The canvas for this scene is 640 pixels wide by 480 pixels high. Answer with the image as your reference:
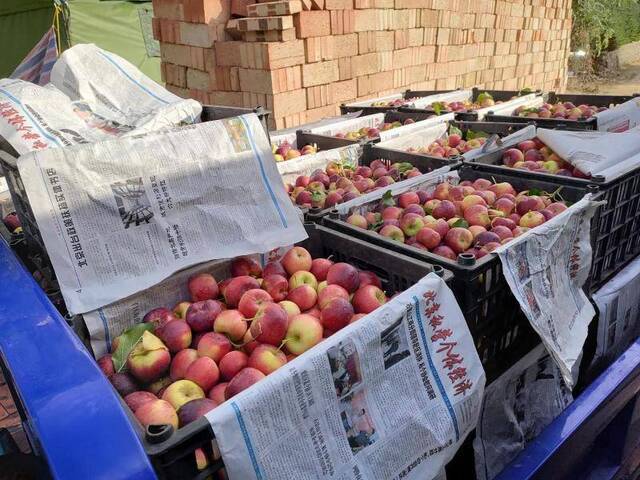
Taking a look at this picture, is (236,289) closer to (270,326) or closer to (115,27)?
(270,326)

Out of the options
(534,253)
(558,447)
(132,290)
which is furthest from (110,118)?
(558,447)

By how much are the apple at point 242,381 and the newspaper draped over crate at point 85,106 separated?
2.68 feet

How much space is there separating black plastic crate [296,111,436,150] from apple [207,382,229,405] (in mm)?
1980

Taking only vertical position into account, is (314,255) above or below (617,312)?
above

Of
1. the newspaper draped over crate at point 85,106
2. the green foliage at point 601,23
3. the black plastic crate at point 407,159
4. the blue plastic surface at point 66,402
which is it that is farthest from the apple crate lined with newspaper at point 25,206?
the green foliage at point 601,23

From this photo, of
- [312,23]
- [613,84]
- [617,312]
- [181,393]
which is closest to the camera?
[181,393]

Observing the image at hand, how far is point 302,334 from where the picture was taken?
57.5 inches

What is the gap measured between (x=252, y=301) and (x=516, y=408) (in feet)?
3.28

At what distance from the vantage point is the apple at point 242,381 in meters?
1.24

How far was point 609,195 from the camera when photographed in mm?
2184

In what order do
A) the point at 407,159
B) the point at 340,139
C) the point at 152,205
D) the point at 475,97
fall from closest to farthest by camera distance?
the point at 152,205, the point at 407,159, the point at 340,139, the point at 475,97

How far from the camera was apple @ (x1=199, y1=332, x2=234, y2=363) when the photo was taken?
1.44 metres

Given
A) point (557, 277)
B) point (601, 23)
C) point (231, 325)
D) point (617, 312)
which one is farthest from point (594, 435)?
point (601, 23)

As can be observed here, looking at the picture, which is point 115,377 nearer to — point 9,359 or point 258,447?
Answer: point 9,359
